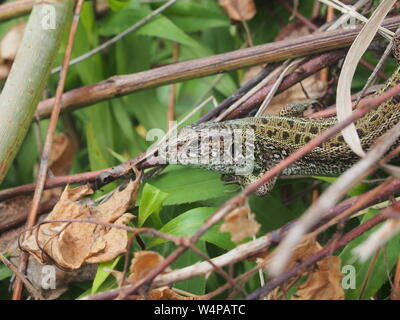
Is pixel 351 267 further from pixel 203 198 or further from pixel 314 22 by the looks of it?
pixel 314 22

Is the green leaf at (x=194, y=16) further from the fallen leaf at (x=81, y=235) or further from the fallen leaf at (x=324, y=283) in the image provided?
the fallen leaf at (x=324, y=283)

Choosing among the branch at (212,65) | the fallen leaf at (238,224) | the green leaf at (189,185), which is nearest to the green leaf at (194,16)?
the branch at (212,65)

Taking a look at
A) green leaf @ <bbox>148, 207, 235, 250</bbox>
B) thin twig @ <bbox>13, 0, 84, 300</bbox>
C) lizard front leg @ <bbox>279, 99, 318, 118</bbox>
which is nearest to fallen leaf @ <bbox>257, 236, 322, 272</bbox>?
green leaf @ <bbox>148, 207, 235, 250</bbox>

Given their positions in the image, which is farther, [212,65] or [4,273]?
[212,65]

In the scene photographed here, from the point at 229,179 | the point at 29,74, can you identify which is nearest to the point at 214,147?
the point at 229,179

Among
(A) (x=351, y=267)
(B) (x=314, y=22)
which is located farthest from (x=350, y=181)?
(B) (x=314, y=22)

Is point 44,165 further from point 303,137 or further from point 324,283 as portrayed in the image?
point 324,283
